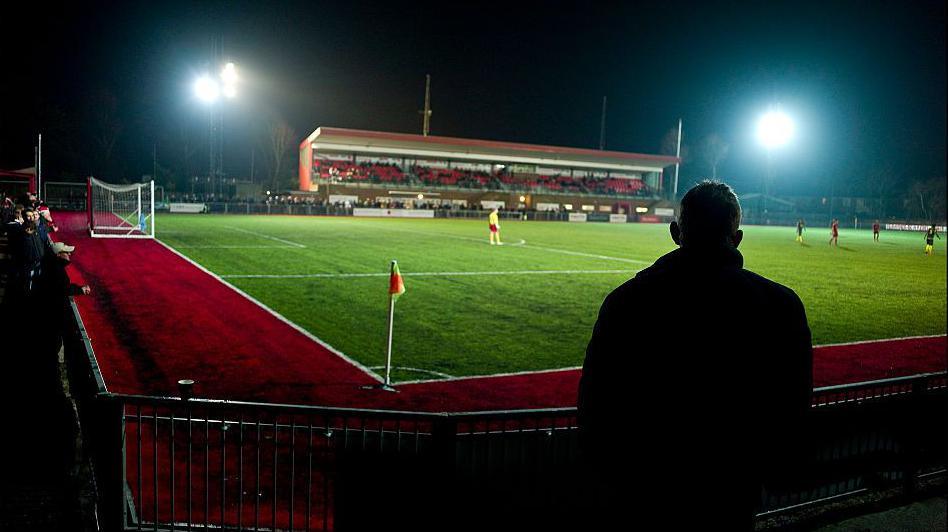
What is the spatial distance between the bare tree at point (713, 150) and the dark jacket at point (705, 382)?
96.7 m

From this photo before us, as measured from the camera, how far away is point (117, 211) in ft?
140

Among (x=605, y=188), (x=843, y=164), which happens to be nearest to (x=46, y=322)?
(x=605, y=188)

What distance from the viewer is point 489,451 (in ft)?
13.2

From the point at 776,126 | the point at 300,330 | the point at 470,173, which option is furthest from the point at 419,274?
the point at 470,173

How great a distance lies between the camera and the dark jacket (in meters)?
2.27

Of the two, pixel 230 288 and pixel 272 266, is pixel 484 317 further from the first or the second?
pixel 272 266

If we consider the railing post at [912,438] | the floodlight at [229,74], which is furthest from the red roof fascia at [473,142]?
the railing post at [912,438]

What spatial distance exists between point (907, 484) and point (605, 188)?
79.0 m

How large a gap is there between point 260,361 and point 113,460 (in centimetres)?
522

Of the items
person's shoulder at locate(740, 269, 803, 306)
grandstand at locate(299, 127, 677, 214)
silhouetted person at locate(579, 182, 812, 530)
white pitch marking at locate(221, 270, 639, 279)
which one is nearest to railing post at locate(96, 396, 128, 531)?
silhouetted person at locate(579, 182, 812, 530)

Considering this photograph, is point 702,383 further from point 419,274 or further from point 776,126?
point 776,126

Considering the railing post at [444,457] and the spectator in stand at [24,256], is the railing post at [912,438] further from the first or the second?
the spectator in stand at [24,256]

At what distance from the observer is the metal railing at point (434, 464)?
375 centimetres

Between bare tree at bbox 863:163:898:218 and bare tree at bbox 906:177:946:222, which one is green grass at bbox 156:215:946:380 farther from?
bare tree at bbox 863:163:898:218
